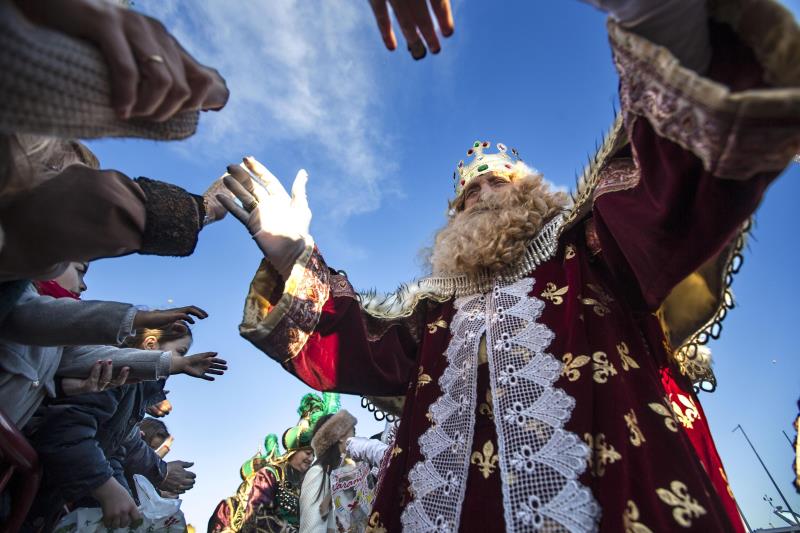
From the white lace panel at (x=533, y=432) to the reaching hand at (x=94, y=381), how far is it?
191cm

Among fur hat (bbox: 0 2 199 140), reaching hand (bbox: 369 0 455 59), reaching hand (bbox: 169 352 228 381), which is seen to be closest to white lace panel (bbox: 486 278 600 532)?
reaching hand (bbox: 369 0 455 59)

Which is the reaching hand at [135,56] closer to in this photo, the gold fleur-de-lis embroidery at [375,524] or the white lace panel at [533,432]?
the white lace panel at [533,432]

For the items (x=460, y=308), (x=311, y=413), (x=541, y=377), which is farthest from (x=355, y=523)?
(x=541, y=377)

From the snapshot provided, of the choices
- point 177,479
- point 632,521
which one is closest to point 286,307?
point 632,521

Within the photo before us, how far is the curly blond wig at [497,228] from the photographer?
2.37 meters

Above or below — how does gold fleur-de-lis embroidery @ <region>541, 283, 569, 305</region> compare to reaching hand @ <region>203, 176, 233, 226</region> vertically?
below

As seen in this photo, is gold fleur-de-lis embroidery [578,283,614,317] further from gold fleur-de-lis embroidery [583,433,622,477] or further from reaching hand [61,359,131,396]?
reaching hand [61,359,131,396]

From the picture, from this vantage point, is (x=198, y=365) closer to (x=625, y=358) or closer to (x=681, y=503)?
(x=625, y=358)

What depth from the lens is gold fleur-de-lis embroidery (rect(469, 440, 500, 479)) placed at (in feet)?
5.52

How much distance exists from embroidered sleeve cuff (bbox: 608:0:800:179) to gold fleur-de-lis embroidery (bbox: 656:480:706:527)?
0.92 metres

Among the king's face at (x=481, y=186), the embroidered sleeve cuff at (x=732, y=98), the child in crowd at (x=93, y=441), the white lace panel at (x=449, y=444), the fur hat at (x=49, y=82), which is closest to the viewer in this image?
the fur hat at (x=49, y=82)

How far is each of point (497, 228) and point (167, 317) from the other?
1.63 m

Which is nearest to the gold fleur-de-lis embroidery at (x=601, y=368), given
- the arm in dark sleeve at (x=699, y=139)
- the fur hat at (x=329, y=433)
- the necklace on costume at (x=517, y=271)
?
the arm in dark sleeve at (x=699, y=139)

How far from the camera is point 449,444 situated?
71.6 inches
